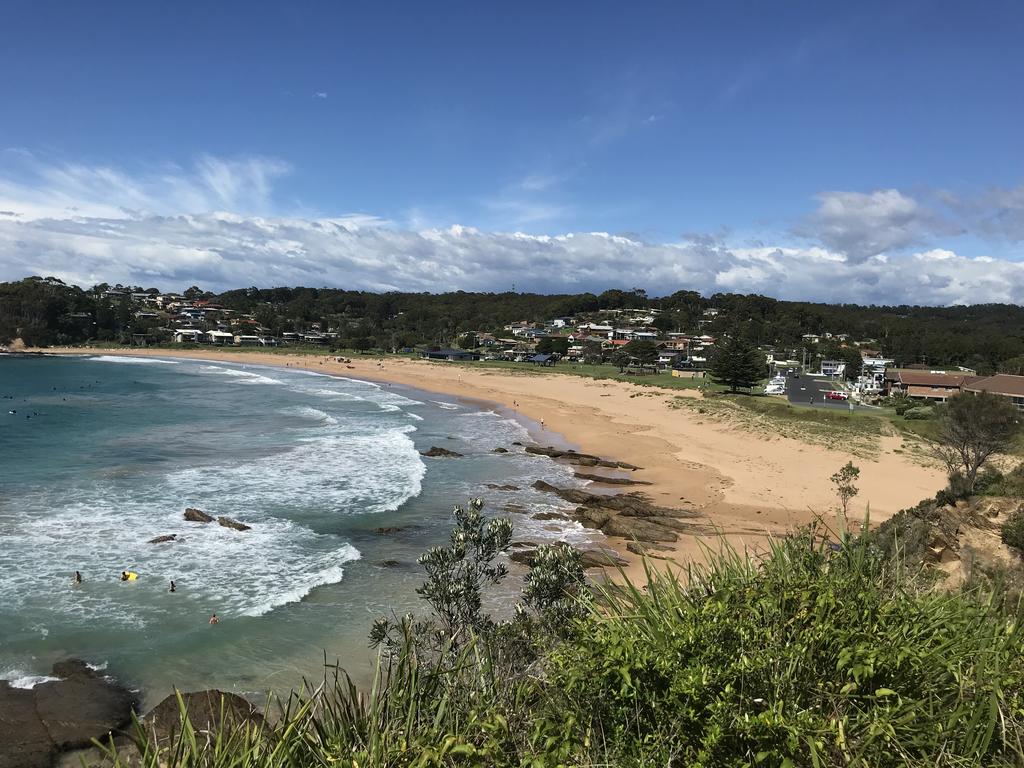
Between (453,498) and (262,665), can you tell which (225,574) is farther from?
(453,498)

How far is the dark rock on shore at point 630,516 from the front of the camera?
21297mm

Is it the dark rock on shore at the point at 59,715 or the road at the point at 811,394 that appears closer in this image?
the dark rock on shore at the point at 59,715

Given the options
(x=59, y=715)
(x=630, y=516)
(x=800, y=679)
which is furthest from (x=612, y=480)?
(x=800, y=679)

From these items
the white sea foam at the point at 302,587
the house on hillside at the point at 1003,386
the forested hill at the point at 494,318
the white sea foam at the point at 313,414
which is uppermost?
the forested hill at the point at 494,318

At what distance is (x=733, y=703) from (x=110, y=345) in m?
137

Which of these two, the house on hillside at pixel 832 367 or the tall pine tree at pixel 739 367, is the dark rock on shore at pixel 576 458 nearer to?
the tall pine tree at pixel 739 367

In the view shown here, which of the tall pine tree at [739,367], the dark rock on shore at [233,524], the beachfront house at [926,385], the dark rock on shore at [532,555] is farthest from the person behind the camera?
the tall pine tree at [739,367]

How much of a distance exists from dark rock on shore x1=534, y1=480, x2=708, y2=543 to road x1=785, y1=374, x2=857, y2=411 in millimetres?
28503

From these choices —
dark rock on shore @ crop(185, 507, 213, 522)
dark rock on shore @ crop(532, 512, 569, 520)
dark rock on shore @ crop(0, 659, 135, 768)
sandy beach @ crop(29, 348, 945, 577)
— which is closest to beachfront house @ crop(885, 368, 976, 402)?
sandy beach @ crop(29, 348, 945, 577)

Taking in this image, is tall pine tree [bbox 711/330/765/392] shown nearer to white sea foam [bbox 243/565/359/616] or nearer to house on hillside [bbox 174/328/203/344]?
white sea foam [bbox 243/565/359/616]

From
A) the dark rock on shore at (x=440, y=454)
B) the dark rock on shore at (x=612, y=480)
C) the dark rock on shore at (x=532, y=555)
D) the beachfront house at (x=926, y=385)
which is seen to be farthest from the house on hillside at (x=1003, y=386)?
the dark rock on shore at (x=532, y=555)

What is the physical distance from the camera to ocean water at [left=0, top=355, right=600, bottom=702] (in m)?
13.4

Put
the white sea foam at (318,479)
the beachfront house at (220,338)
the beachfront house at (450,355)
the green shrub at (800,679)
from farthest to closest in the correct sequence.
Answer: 1. the beachfront house at (220,338)
2. the beachfront house at (450,355)
3. the white sea foam at (318,479)
4. the green shrub at (800,679)

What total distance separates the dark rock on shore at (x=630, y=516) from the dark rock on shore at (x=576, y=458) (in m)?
5.65
